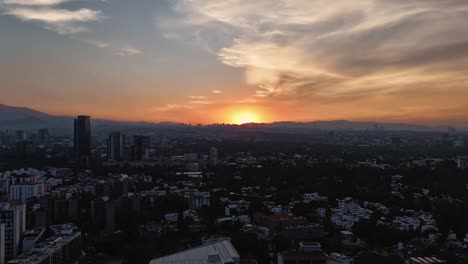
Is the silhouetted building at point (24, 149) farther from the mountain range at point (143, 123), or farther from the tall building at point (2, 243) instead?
the mountain range at point (143, 123)

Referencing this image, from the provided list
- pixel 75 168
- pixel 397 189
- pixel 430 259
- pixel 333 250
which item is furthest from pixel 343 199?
pixel 75 168

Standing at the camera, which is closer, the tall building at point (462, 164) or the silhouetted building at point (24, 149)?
the tall building at point (462, 164)

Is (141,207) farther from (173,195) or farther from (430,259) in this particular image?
(430,259)

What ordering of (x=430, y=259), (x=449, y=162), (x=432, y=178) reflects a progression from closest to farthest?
(x=430, y=259)
(x=432, y=178)
(x=449, y=162)

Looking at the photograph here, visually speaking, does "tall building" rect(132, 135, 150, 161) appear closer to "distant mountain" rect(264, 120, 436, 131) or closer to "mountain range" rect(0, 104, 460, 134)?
"mountain range" rect(0, 104, 460, 134)

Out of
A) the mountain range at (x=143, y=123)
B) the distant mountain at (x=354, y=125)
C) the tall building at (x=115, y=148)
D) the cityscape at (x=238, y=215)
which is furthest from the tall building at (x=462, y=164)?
the distant mountain at (x=354, y=125)

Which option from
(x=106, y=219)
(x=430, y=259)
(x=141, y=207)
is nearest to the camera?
(x=430, y=259)

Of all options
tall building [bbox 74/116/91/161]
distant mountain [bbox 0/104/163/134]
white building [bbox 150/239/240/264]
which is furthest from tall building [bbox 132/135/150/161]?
distant mountain [bbox 0/104/163/134]
